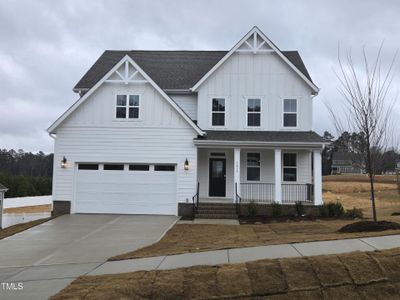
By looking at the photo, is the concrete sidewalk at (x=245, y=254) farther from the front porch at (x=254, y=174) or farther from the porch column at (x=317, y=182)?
the front porch at (x=254, y=174)

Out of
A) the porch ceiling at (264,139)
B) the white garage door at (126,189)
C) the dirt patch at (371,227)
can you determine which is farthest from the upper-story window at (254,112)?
the dirt patch at (371,227)

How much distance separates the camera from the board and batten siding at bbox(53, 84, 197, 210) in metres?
19.6

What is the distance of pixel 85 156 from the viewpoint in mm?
19734

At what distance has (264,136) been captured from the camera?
20.2 metres

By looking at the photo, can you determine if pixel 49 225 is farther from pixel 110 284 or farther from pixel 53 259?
pixel 110 284

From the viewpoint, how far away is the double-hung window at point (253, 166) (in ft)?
69.7

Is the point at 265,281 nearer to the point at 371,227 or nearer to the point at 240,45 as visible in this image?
the point at 371,227

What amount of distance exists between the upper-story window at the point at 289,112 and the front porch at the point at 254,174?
1426mm

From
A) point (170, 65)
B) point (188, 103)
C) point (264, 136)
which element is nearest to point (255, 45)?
point (188, 103)

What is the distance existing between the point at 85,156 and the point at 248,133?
796cm

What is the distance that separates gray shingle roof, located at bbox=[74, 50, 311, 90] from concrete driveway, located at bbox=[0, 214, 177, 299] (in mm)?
7964

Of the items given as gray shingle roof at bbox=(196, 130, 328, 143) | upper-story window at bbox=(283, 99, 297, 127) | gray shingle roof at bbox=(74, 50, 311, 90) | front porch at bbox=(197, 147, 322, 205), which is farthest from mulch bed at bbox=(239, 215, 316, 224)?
gray shingle roof at bbox=(74, 50, 311, 90)

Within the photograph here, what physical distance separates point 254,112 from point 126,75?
6.64 meters

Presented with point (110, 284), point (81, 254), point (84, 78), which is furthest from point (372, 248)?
point (84, 78)
